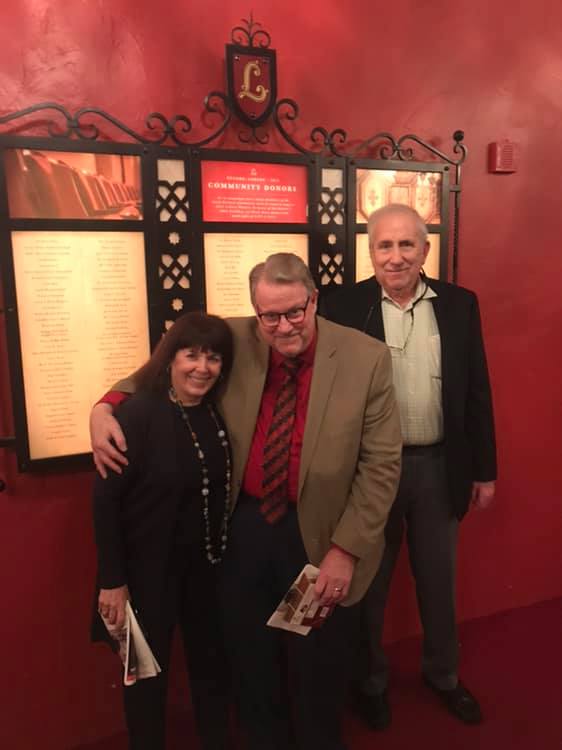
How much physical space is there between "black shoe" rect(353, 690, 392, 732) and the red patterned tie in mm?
1053

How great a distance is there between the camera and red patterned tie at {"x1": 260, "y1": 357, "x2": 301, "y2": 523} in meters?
1.57

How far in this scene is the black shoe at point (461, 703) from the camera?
214cm

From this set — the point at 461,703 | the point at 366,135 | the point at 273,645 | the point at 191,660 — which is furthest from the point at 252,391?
the point at 461,703

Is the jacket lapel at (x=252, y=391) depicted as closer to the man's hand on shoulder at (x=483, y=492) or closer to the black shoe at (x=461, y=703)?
the man's hand on shoulder at (x=483, y=492)

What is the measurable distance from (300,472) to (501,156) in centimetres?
170

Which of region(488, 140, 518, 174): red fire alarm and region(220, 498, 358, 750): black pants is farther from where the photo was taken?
region(488, 140, 518, 174): red fire alarm

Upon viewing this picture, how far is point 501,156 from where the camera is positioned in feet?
7.92

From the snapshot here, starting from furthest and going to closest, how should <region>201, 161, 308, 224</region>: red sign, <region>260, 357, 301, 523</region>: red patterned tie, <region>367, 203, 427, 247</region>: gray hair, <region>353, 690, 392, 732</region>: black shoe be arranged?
<region>353, 690, 392, 732</region>: black shoe < <region>201, 161, 308, 224</region>: red sign < <region>367, 203, 427, 247</region>: gray hair < <region>260, 357, 301, 523</region>: red patterned tie

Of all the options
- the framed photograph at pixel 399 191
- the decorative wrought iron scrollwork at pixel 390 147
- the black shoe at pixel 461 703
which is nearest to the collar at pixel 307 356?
the framed photograph at pixel 399 191

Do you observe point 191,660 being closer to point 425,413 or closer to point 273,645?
point 273,645

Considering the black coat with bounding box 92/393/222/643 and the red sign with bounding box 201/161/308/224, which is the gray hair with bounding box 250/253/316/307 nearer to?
the black coat with bounding box 92/393/222/643

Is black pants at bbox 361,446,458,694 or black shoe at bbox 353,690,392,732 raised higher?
black pants at bbox 361,446,458,694

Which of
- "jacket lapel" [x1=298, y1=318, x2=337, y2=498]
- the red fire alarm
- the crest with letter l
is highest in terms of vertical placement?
the crest with letter l

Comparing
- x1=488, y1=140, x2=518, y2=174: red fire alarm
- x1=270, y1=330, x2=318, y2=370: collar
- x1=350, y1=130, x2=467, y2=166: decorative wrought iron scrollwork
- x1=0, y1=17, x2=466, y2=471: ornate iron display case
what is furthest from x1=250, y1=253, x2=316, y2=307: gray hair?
x1=488, y1=140, x2=518, y2=174: red fire alarm
